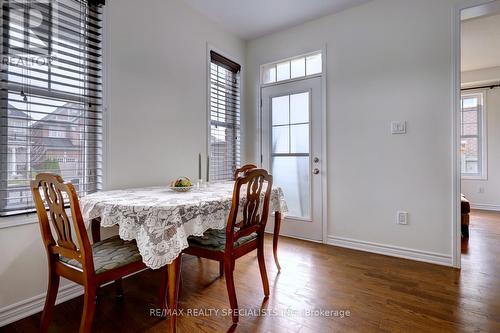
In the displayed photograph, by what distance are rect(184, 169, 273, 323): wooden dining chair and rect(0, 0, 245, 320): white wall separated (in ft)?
Answer: 3.14

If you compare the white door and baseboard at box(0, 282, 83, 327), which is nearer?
baseboard at box(0, 282, 83, 327)

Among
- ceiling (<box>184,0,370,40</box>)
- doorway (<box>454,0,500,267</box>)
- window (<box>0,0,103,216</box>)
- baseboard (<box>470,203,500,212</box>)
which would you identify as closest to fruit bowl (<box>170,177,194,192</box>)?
window (<box>0,0,103,216</box>)

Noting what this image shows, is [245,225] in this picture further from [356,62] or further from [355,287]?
[356,62]

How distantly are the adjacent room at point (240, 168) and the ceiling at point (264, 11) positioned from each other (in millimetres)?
22

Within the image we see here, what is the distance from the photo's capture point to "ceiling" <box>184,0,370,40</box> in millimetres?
2773

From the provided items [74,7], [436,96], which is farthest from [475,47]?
[74,7]

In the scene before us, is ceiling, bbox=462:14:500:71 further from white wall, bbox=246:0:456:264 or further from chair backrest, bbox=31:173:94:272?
chair backrest, bbox=31:173:94:272

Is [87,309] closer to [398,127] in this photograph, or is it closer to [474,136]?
[398,127]

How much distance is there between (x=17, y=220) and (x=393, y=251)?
3.14m

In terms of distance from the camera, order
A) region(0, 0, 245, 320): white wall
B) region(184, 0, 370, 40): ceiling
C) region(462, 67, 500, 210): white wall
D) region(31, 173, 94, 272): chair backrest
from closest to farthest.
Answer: region(31, 173, 94, 272): chair backrest
region(0, 0, 245, 320): white wall
region(184, 0, 370, 40): ceiling
region(462, 67, 500, 210): white wall

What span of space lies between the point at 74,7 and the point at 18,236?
1.63 metres

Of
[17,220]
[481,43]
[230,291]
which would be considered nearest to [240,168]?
[230,291]

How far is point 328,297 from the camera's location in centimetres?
188

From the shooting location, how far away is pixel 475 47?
391 cm
